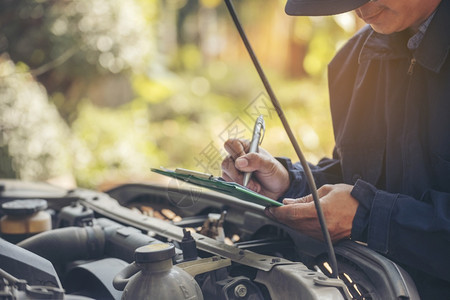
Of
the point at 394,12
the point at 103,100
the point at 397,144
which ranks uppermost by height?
the point at 103,100

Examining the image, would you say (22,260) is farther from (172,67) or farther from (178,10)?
(178,10)

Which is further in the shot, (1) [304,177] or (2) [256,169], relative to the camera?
(1) [304,177]

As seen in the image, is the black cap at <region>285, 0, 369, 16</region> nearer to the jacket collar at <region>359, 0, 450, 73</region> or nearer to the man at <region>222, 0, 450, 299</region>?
the man at <region>222, 0, 450, 299</region>

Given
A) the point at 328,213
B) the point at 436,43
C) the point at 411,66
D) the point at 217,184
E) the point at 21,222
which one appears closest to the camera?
the point at 217,184

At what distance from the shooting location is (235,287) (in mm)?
1115

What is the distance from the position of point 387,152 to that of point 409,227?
0.39m

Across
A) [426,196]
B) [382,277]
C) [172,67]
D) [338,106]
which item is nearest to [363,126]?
[338,106]

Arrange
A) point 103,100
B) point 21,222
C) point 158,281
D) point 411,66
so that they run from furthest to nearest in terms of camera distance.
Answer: point 103,100
point 21,222
point 411,66
point 158,281

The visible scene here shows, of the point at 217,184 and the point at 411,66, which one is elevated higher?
the point at 411,66

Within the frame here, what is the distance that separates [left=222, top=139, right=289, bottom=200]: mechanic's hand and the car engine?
89 mm

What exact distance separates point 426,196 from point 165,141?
6.77 m

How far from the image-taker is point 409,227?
115 centimetres

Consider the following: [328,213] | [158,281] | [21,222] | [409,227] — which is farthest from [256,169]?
[21,222]

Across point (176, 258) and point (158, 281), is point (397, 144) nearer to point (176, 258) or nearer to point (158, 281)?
point (176, 258)
